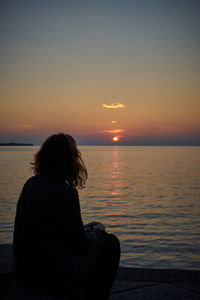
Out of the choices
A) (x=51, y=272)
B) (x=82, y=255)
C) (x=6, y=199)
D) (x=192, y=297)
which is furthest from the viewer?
(x=6, y=199)

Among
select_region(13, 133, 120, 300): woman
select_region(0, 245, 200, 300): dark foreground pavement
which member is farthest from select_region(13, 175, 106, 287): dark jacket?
select_region(0, 245, 200, 300): dark foreground pavement

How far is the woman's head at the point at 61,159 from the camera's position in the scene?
7.86 feet

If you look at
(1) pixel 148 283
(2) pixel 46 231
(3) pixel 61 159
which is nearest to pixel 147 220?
(1) pixel 148 283

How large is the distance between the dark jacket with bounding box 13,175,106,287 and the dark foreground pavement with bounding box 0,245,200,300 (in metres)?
A: 1.24

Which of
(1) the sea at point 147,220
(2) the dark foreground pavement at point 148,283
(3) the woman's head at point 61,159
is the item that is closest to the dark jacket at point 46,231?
(3) the woman's head at point 61,159

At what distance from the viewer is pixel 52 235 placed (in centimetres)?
218

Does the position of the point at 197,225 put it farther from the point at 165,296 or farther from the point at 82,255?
the point at 82,255

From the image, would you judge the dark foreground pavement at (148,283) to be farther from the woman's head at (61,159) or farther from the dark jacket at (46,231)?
the woman's head at (61,159)

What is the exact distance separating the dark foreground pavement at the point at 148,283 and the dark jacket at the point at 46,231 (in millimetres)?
1238

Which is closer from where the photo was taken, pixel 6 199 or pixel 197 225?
pixel 197 225

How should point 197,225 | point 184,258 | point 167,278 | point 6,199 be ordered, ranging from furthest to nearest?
point 6,199
point 197,225
point 184,258
point 167,278

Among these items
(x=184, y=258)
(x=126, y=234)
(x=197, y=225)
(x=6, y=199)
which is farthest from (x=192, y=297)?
(x=6, y=199)

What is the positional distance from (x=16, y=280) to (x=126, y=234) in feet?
24.8

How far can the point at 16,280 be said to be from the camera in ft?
7.56
